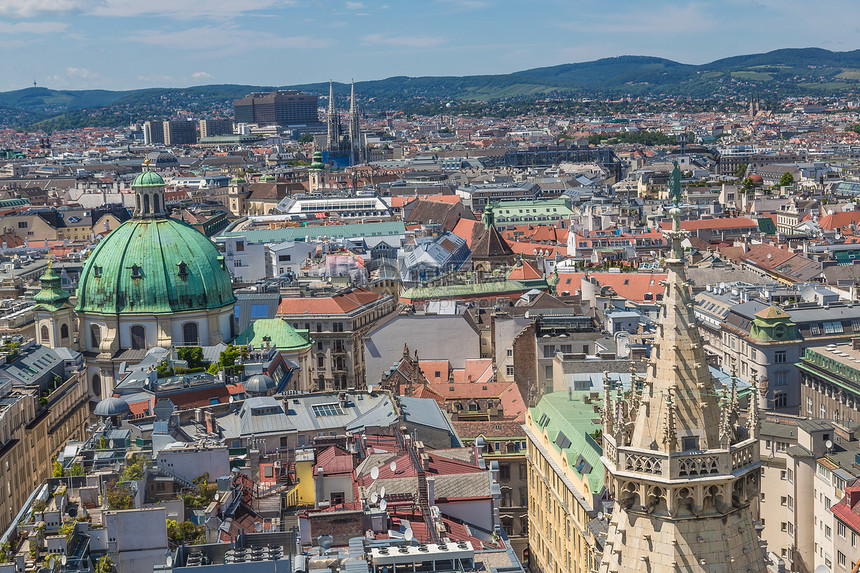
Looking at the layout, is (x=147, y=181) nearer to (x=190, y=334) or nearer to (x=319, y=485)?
(x=190, y=334)

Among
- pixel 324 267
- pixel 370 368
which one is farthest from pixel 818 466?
pixel 324 267

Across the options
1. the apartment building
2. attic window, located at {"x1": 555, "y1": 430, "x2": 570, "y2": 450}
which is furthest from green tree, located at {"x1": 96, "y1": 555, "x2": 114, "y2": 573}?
the apartment building

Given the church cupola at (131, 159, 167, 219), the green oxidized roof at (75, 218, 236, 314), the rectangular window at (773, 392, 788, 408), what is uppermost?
the church cupola at (131, 159, 167, 219)

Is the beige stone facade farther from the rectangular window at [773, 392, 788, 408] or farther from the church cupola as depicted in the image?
the church cupola

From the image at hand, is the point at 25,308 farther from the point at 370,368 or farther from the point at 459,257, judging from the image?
the point at 459,257

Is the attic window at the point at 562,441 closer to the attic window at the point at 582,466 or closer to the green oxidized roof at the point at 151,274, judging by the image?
the attic window at the point at 582,466

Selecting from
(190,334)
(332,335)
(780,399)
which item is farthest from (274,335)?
(780,399)

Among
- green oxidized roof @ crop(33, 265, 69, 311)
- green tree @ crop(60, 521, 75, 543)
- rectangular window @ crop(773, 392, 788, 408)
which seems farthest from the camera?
green oxidized roof @ crop(33, 265, 69, 311)
